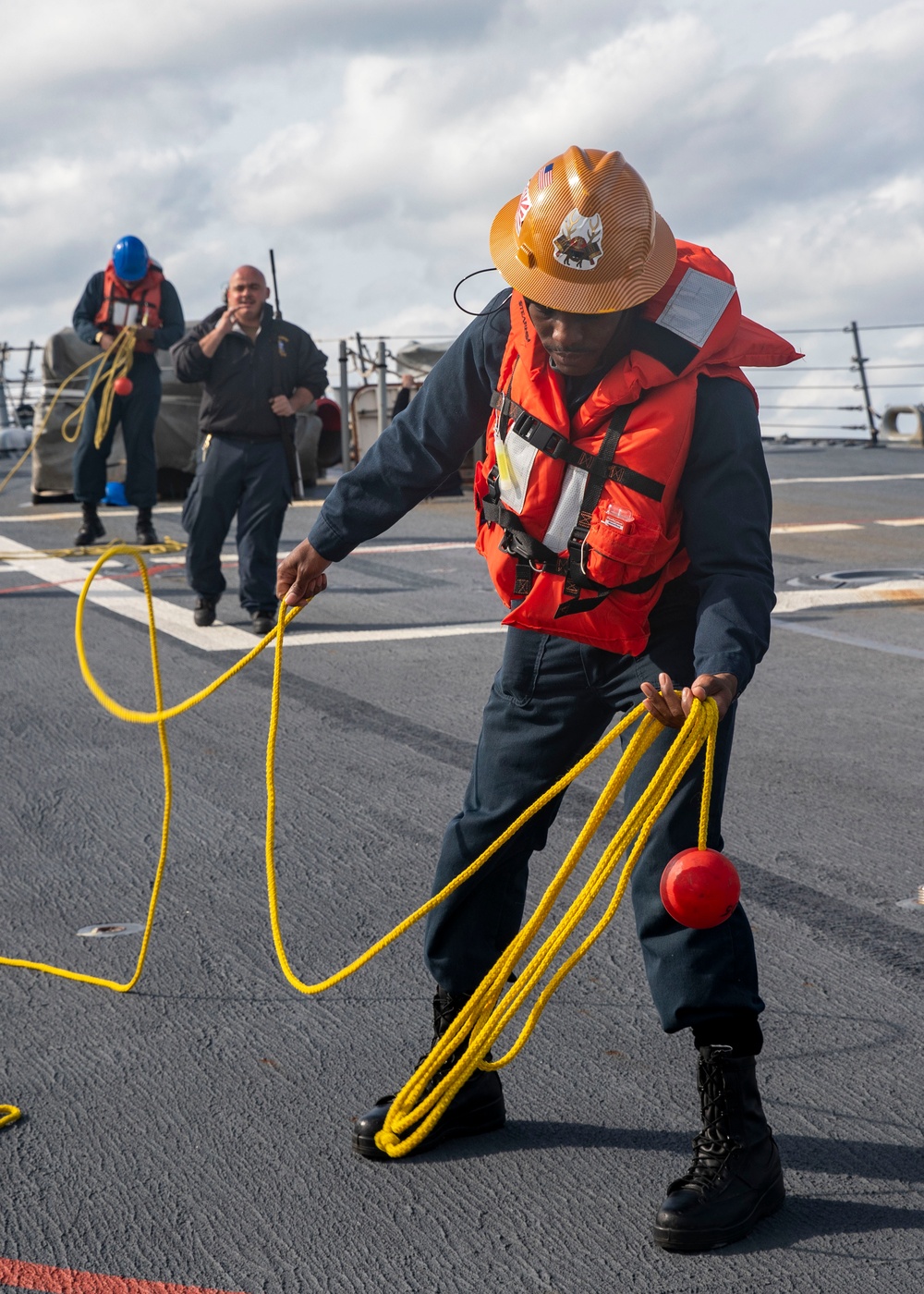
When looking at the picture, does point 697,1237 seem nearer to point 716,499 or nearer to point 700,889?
point 700,889

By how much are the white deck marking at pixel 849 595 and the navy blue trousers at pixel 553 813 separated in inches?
248

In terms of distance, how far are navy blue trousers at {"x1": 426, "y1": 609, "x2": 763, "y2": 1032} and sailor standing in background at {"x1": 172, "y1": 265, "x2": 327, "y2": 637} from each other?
5.47 meters

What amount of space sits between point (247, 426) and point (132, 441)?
351cm

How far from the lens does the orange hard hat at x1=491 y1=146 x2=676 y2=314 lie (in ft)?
8.64

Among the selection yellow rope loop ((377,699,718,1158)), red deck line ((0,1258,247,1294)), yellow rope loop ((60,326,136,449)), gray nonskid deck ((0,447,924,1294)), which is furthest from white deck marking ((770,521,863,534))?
red deck line ((0,1258,247,1294))

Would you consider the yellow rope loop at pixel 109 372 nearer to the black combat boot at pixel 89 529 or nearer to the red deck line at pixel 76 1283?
the black combat boot at pixel 89 529

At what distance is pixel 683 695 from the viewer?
259cm

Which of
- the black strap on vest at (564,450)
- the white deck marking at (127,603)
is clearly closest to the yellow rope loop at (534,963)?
the black strap on vest at (564,450)

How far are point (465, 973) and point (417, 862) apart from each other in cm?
154

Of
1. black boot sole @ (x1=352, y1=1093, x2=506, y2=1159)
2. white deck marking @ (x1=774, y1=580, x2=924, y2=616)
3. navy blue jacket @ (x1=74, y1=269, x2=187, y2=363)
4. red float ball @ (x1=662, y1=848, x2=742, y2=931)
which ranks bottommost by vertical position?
black boot sole @ (x1=352, y1=1093, x2=506, y2=1159)

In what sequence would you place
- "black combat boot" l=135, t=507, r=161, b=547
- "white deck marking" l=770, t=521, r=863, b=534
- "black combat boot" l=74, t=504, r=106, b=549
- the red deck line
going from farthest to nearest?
"white deck marking" l=770, t=521, r=863, b=534 → "black combat boot" l=135, t=507, r=161, b=547 → "black combat boot" l=74, t=504, r=106, b=549 → the red deck line

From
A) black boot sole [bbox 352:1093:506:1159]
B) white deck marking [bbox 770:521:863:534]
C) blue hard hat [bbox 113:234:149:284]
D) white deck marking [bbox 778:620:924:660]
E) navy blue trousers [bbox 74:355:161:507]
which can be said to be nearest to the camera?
black boot sole [bbox 352:1093:506:1159]

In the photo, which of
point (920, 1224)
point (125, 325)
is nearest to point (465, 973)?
point (920, 1224)

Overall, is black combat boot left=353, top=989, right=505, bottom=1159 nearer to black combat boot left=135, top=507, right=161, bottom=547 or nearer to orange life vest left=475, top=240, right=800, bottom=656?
orange life vest left=475, top=240, right=800, bottom=656
